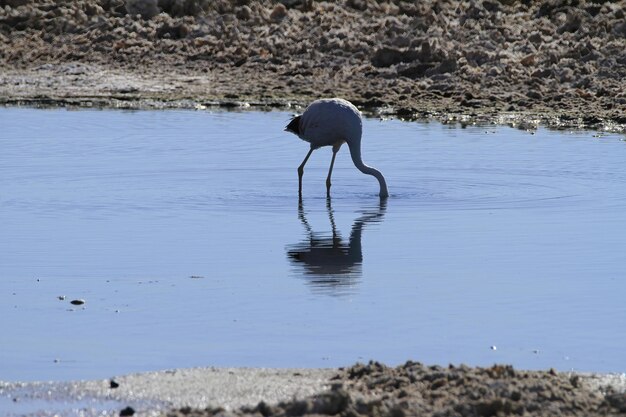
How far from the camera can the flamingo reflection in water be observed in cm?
972

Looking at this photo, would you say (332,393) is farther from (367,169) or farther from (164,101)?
(164,101)

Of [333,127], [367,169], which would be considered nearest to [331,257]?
[367,169]

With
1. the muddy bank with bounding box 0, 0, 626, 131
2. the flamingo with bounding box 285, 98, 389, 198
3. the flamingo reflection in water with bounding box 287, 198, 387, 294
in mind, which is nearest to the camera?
the flamingo reflection in water with bounding box 287, 198, 387, 294

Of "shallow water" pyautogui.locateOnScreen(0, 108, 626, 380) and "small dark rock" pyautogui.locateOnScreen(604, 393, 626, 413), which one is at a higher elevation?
"small dark rock" pyautogui.locateOnScreen(604, 393, 626, 413)

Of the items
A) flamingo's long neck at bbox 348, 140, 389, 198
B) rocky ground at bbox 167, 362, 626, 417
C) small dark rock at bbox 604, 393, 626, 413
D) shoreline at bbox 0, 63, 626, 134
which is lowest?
shoreline at bbox 0, 63, 626, 134

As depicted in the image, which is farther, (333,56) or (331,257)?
(333,56)

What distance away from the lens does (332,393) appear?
19.9ft

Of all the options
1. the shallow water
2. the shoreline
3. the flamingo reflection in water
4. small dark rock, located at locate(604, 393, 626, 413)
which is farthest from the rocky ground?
the shoreline

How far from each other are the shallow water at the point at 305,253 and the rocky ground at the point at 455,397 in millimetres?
788

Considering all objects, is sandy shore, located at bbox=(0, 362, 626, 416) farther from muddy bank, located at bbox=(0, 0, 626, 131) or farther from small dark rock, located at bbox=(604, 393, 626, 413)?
muddy bank, located at bbox=(0, 0, 626, 131)

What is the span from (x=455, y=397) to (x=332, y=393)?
556 mm

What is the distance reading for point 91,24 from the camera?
27234 millimetres

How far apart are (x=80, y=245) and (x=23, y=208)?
212cm

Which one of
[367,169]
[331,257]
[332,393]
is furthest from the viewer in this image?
[367,169]
